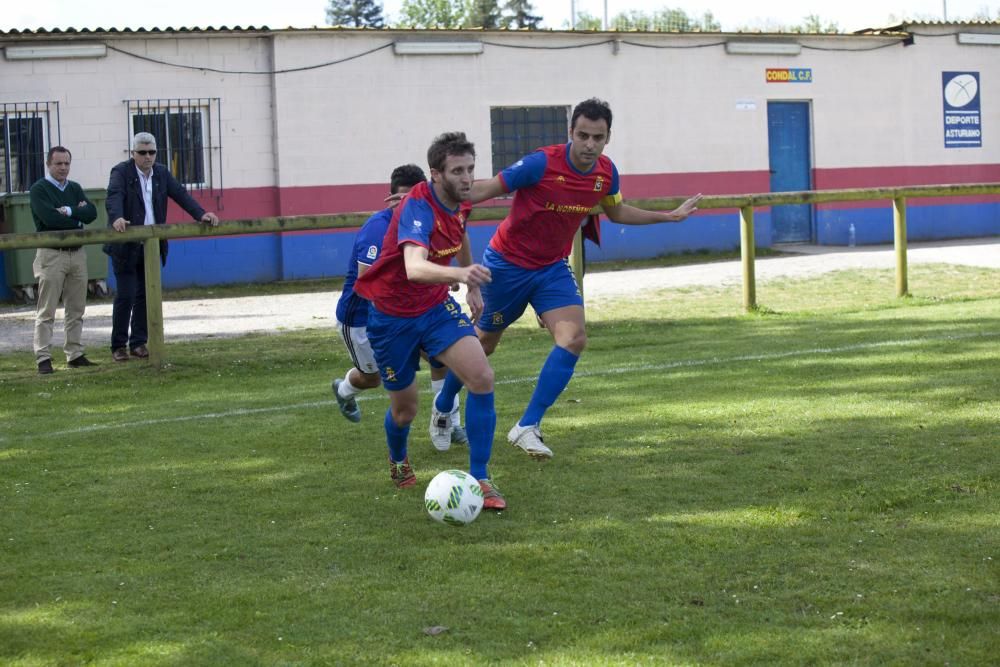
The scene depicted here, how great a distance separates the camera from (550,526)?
591cm

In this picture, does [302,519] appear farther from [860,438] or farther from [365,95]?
[365,95]

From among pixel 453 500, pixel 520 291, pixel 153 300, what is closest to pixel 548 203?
pixel 520 291

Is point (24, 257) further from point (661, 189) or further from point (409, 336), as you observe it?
point (409, 336)

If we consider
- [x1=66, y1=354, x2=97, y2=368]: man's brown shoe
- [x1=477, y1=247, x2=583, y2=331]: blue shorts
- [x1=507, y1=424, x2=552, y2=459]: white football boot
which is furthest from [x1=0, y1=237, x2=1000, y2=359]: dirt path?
[x1=507, y1=424, x2=552, y2=459]: white football boot

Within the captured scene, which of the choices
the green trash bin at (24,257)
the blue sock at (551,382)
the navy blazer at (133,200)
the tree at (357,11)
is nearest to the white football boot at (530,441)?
the blue sock at (551,382)

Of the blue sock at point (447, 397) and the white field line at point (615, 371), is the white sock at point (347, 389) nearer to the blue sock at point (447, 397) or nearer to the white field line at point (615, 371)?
the blue sock at point (447, 397)

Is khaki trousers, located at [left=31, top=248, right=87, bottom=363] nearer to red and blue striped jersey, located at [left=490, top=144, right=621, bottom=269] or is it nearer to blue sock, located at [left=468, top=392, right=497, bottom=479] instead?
red and blue striped jersey, located at [left=490, top=144, right=621, bottom=269]

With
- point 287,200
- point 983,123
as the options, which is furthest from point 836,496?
point 983,123

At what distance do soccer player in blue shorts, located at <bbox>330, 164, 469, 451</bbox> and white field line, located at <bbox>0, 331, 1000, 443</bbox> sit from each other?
4.38 ft

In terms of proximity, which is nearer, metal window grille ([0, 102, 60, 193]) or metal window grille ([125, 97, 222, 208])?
metal window grille ([0, 102, 60, 193])

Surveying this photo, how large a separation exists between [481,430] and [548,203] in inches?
82.4

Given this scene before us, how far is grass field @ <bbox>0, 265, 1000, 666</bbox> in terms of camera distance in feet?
14.6

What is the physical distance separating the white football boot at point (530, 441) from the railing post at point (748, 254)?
23.2 ft

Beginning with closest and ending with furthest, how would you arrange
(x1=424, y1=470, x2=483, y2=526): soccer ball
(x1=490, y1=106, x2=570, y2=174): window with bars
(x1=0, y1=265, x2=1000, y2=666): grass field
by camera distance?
1. (x1=0, y1=265, x2=1000, y2=666): grass field
2. (x1=424, y1=470, x2=483, y2=526): soccer ball
3. (x1=490, y1=106, x2=570, y2=174): window with bars
